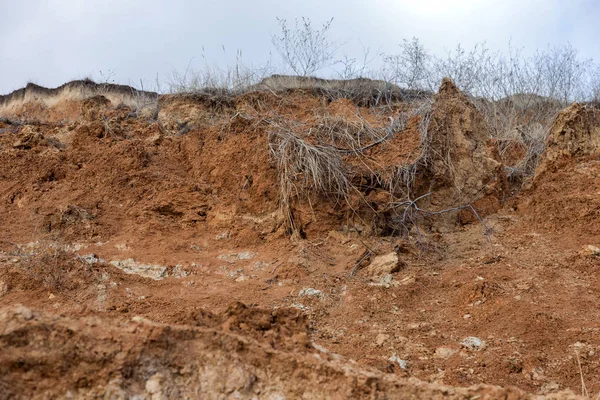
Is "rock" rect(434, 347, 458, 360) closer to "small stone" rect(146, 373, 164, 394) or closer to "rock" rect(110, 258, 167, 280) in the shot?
"small stone" rect(146, 373, 164, 394)

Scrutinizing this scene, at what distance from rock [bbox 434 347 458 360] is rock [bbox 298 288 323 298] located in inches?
46.2

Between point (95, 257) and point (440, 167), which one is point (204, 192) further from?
point (440, 167)

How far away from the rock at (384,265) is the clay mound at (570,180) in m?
1.67

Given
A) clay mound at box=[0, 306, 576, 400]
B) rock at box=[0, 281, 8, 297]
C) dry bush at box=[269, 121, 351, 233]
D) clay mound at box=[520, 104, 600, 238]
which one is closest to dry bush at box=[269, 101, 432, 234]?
dry bush at box=[269, 121, 351, 233]

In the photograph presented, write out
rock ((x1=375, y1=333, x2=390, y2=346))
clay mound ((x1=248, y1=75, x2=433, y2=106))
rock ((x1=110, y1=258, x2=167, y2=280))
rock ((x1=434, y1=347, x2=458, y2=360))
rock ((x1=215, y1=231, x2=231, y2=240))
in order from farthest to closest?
clay mound ((x1=248, y1=75, x2=433, y2=106)) → rock ((x1=215, y1=231, x2=231, y2=240)) → rock ((x1=110, y1=258, x2=167, y2=280)) → rock ((x1=375, y1=333, x2=390, y2=346)) → rock ((x1=434, y1=347, x2=458, y2=360))

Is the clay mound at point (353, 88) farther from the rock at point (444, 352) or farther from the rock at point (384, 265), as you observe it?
the rock at point (444, 352)

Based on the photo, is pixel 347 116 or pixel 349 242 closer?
pixel 349 242

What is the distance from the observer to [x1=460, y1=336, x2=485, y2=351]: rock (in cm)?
403

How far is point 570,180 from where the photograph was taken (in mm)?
6258

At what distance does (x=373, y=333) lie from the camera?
432 cm

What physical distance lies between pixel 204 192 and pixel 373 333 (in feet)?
9.74

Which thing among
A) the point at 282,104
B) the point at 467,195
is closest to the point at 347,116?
the point at 282,104

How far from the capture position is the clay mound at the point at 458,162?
21.1ft

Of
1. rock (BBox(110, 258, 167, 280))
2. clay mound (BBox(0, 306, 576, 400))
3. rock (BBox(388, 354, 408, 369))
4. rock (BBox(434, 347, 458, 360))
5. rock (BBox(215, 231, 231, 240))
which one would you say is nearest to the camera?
clay mound (BBox(0, 306, 576, 400))
